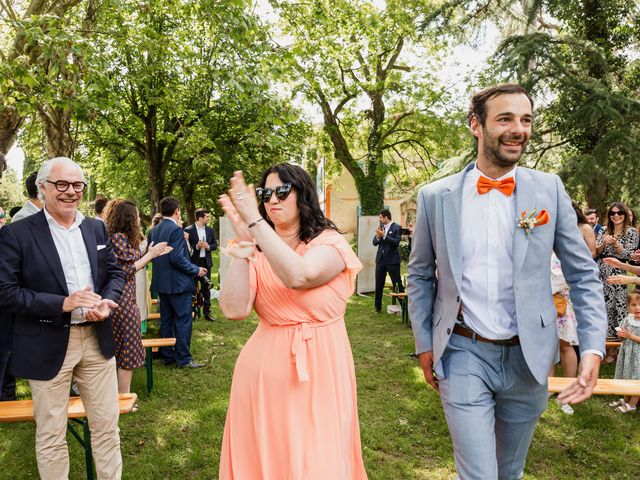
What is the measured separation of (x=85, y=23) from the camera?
986cm

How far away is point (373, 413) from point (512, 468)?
3.42 meters

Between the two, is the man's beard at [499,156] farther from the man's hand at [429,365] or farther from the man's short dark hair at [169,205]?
the man's short dark hair at [169,205]

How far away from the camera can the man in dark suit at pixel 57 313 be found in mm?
3391

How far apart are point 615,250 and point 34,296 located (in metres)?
7.44

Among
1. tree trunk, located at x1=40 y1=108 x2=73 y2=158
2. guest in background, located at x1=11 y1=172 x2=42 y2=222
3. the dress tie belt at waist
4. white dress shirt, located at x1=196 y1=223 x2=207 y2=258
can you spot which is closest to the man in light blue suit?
the dress tie belt at waist

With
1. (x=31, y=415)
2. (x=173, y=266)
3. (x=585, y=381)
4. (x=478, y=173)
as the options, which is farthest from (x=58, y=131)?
(x=585, y=381)

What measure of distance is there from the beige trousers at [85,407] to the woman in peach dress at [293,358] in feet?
4.79

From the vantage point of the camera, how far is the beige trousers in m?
3.47

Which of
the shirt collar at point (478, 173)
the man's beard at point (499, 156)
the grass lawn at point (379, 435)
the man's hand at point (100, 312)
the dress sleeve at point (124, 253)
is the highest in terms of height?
the man's beard at point (499, 156)

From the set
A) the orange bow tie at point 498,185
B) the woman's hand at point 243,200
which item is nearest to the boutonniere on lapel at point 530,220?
the orange bow tie at point 498,185

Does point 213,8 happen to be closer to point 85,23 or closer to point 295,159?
point 85,23

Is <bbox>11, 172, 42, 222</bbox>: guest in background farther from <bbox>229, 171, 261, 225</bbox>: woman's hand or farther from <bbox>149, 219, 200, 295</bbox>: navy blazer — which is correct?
<bbox>229, 171, 261, 225</bbox>: woman's hand

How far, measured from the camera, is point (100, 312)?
11.5ft

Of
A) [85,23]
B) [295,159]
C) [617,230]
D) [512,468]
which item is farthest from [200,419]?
[295,159]
